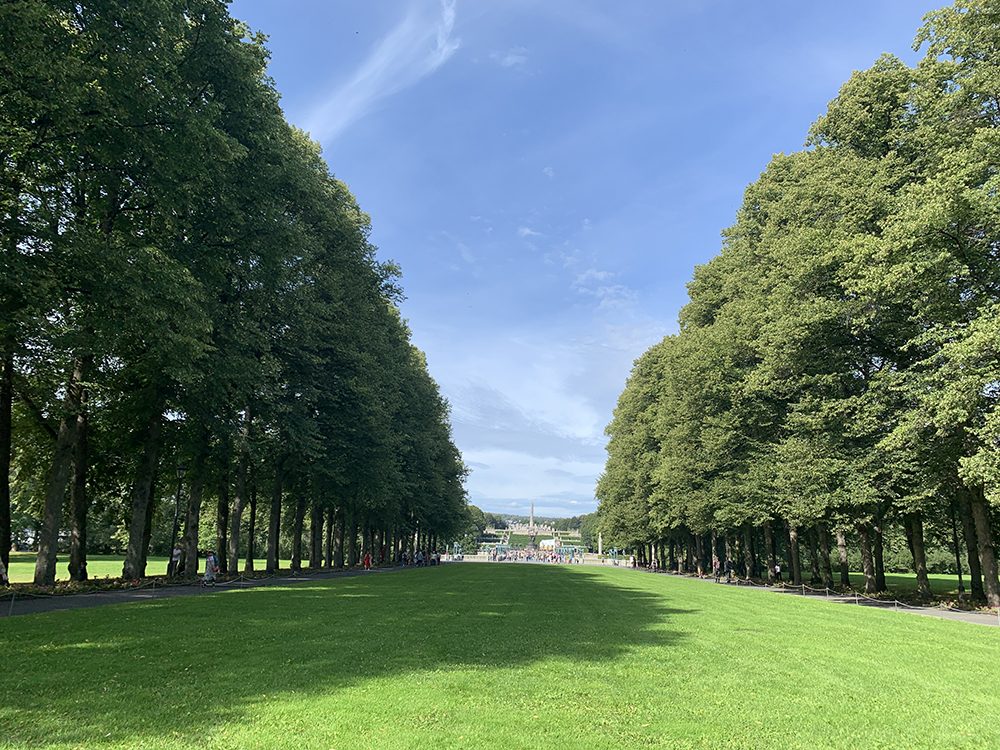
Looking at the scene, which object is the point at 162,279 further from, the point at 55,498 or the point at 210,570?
the point at 210,570

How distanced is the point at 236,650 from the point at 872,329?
105ft

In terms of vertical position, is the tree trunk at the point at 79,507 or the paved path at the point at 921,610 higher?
the tree trunk at the point at 79,507

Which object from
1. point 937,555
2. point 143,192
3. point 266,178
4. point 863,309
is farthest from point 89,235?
point 937,555

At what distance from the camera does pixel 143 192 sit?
69.9 feet

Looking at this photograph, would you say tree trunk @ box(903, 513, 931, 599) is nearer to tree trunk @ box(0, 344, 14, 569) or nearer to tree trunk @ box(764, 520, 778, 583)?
tree trunk @ box(764, 520, 778, 583)

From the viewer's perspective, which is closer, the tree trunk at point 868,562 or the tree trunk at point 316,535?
the tree trunk at point 868,562

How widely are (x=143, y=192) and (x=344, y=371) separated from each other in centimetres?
1706

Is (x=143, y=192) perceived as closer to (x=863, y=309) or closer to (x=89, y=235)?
(x=89, y=235)

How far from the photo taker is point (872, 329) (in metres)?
30.3

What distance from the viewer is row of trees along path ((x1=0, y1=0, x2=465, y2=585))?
1714cm

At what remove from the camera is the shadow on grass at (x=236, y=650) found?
781cm

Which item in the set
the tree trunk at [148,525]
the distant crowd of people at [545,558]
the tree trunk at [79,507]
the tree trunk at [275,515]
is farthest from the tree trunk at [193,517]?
the distant crowd of people at [545,558]

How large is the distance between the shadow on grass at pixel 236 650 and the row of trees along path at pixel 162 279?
28.8 feet

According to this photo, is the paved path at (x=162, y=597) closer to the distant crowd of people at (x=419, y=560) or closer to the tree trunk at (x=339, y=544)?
the tree trunk at (x=339, y=544)
